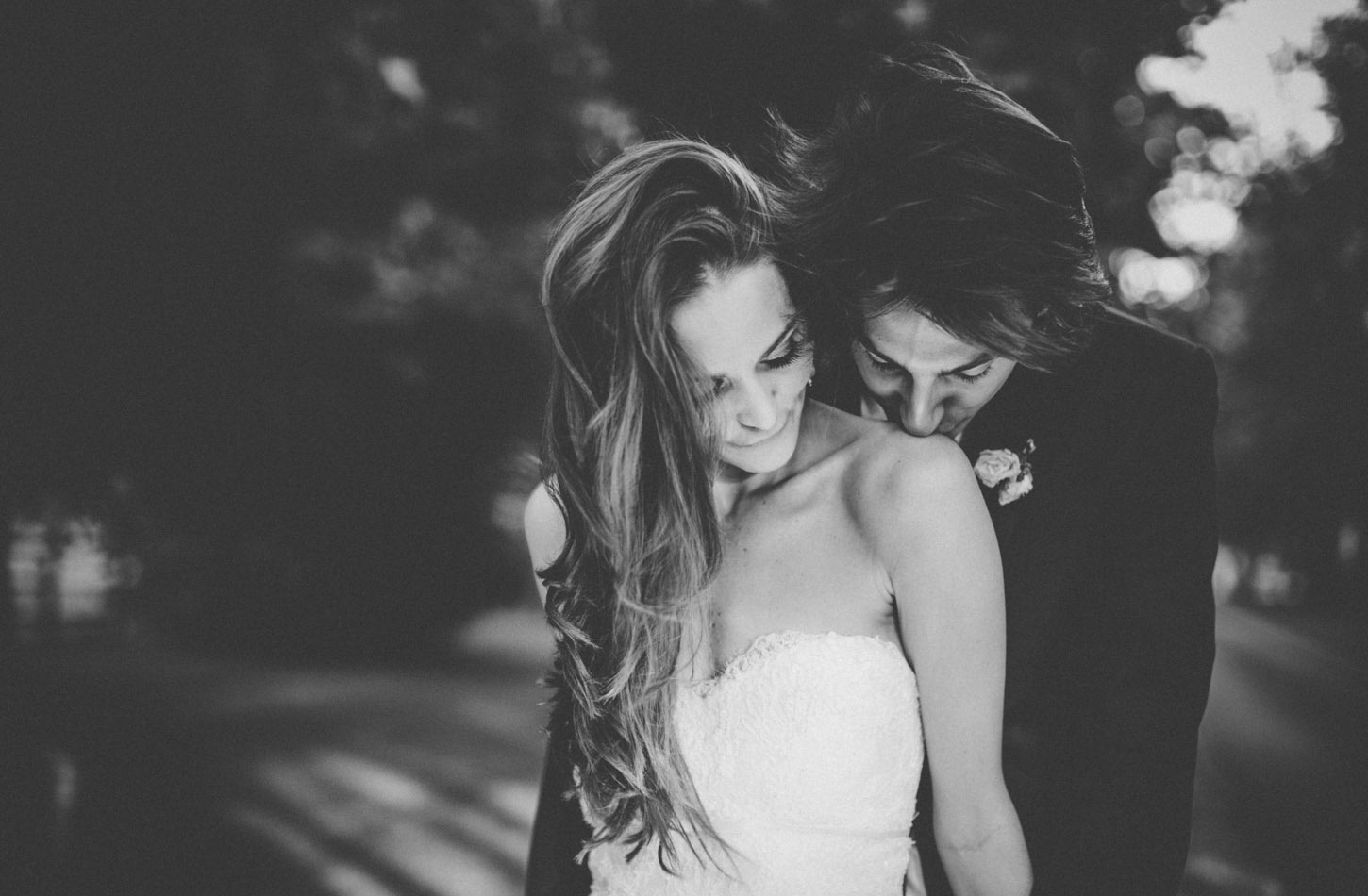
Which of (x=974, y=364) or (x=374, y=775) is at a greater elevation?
(x=374, y=775)

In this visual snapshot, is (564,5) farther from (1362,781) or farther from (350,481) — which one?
(1362,781)

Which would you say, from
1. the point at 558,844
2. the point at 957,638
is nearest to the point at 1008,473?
the point at 957,638

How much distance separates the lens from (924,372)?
1525 millimetres

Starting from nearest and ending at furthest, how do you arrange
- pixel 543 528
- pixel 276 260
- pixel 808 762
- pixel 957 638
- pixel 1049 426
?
pixel 957 638 → pixel 808 762 → pixel 1049 426 → pixel 543 528 → pixel 276 260

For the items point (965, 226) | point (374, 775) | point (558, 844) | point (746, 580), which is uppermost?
point (374, 775)

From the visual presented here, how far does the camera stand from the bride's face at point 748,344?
153 cm

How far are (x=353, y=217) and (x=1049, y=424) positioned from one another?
1.83 metres

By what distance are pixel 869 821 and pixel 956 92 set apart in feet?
4.22

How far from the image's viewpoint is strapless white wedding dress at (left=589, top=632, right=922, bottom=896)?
1.51 meters

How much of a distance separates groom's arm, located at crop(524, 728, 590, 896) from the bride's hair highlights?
196 millimetres

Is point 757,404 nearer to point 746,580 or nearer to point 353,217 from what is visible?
point 746,580

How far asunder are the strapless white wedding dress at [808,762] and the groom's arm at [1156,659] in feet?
1.17

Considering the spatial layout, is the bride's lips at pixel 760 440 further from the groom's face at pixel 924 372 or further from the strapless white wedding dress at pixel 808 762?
the strapless white wedding dress at pixel 808 762

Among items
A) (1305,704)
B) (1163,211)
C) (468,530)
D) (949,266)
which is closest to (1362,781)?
(1305,704)
